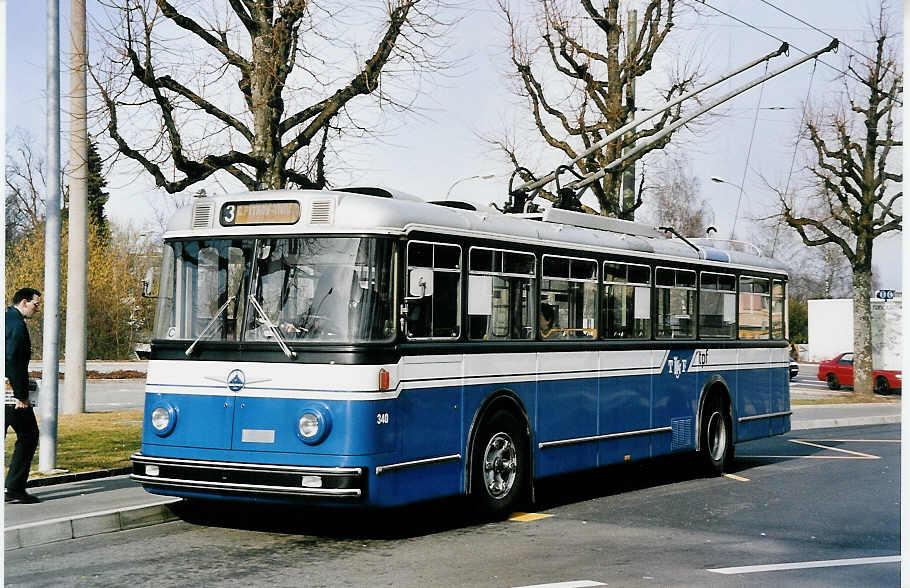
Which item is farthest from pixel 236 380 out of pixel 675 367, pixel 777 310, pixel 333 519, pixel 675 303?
pixel 777 310

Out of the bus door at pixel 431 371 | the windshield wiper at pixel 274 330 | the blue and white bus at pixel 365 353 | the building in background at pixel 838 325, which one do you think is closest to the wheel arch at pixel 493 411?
the blue and white bus at pixel 365 353

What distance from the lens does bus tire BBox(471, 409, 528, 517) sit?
1148 centimetres

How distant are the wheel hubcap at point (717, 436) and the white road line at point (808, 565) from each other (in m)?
6.49

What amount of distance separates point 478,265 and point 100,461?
5978mm

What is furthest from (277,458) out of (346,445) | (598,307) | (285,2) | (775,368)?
(775,368)

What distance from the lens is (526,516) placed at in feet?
39.4

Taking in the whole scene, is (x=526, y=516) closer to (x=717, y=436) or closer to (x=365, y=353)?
(x=365, y=353)

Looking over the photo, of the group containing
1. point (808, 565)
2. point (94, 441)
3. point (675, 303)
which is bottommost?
point (808, 565)

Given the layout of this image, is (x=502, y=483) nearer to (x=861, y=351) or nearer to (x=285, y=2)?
(x=285, y=2)

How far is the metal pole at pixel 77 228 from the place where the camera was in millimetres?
18359

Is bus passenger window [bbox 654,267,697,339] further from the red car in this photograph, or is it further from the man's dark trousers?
the red car

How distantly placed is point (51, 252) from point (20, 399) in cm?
213

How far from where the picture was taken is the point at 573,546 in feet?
33.4

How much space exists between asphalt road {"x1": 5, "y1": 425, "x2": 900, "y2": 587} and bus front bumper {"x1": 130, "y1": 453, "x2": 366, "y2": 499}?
1.47 ft
